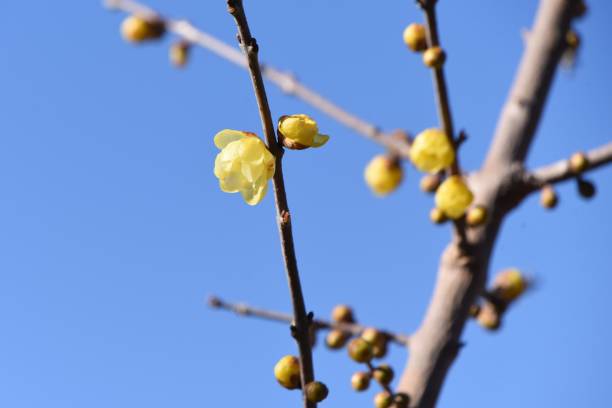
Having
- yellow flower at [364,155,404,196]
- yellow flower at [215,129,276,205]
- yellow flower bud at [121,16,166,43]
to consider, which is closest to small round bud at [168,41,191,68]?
yellow flower bud at [121,16,166,43]

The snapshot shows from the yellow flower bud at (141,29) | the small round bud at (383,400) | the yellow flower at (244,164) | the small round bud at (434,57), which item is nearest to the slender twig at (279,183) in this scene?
the yellow flower at (244,164)

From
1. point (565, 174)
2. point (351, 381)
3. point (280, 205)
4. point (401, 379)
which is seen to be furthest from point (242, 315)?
point (280, 205)

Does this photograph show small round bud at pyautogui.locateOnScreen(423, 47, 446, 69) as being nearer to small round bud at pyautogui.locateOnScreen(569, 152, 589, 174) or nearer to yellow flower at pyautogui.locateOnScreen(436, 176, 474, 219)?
yellow flower at pyautogui.locateOnScreen(436, 176, 474, 219)

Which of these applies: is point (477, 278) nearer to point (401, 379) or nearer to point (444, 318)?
point (444, 318)

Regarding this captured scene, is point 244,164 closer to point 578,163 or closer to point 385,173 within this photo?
point 578,163

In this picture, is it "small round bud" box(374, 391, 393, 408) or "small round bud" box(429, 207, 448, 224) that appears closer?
"small round bud" box(374, 391, 393, 408)

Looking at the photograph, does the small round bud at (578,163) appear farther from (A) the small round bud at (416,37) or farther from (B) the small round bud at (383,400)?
(B) the small round bud at (383,400)
